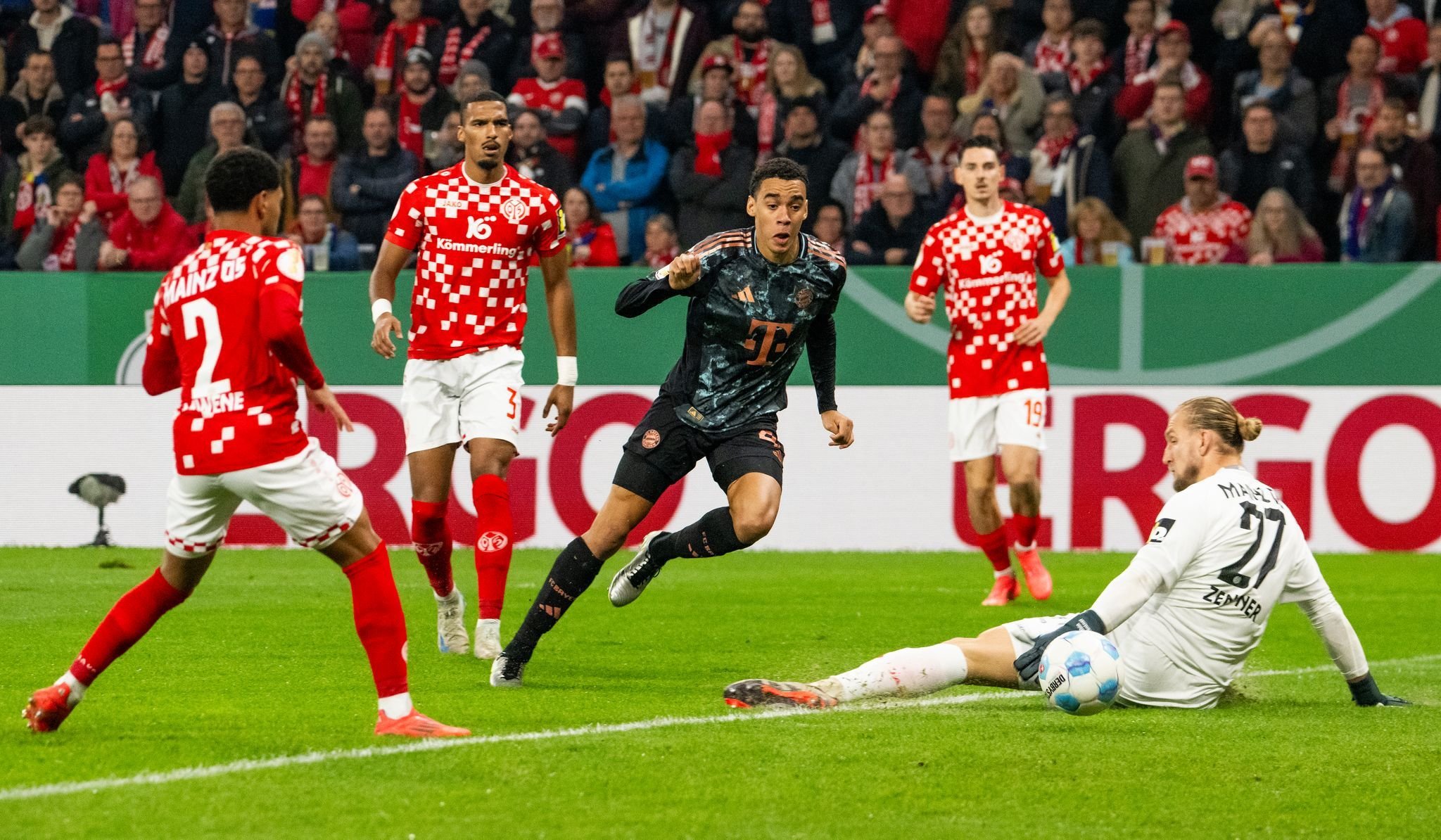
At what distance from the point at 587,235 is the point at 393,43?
3.35m

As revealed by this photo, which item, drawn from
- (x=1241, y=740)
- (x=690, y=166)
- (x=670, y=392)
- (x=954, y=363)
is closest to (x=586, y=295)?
(x=690, y=166)

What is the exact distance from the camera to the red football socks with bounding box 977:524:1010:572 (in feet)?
35.0

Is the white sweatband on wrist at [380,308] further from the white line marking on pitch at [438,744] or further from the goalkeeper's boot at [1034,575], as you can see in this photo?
the goalkeeper's boot at [1034,575]

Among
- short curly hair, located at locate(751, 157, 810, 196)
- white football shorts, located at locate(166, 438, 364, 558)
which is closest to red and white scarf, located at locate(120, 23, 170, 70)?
short curly hair, located at locate(751, 157, 810, 196)

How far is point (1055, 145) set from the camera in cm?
1488

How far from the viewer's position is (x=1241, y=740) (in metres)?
6.05

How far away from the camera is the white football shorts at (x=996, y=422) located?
34.9ft

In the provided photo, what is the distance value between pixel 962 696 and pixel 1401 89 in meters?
9.96

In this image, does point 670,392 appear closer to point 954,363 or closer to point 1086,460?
Answer: point 954,363

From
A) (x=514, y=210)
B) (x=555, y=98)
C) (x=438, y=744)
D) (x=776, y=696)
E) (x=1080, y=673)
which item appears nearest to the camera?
(x=438, y=744)

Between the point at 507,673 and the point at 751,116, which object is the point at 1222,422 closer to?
the point at 507,673

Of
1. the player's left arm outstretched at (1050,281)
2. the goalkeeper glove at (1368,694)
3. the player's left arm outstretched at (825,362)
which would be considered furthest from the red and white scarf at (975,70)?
the goalkeeper glove at (1368,694)

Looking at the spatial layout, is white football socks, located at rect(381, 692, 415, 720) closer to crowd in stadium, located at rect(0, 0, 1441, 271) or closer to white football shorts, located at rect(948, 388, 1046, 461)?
white football shorts, located at rect(948, 388, 1046, 461)

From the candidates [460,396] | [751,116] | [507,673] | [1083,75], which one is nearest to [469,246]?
[460,396]
